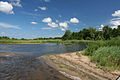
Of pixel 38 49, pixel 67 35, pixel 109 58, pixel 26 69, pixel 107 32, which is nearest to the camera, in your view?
pixel 26 69

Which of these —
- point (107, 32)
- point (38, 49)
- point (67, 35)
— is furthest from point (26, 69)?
point (67, 35)

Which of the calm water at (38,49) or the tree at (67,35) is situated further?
the tree at (67,35)

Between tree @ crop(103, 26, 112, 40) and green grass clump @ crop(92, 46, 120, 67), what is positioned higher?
tree @ crop(103, 26, 112, 40)

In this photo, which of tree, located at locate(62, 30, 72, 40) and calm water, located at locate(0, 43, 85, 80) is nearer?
calm water, located at locate(0, 43, 85, 80)

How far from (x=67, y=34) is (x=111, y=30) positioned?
27849 mm

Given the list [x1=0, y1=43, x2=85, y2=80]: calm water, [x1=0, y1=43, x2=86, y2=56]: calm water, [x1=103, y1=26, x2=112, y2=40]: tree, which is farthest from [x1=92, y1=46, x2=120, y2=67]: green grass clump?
[x1=103, y1=26, x2=112, y2=40]: tree

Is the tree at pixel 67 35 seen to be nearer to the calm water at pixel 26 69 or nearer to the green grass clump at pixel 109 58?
the calm water at pixel 26 69

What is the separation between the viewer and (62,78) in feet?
22.9

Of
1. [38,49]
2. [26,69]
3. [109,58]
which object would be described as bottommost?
[26,69]

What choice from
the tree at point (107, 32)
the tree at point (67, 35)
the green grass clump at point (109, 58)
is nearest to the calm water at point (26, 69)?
the green grass clump at point (109, 58)

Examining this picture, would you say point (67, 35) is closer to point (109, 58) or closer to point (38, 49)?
point (38, 49)

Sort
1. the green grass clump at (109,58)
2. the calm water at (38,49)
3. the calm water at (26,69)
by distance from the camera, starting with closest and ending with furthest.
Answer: the calm water at (26,69) < the green grass clump at (109,58) < the calm water at (38,49)

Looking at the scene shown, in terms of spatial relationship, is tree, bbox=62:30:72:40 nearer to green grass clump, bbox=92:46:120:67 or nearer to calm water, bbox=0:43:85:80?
calm water, bbox=0:43:85:80

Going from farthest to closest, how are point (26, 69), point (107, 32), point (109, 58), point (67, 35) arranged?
point (67, 35) → point (107, 32) → point (109, 58) → point (26, 69)
